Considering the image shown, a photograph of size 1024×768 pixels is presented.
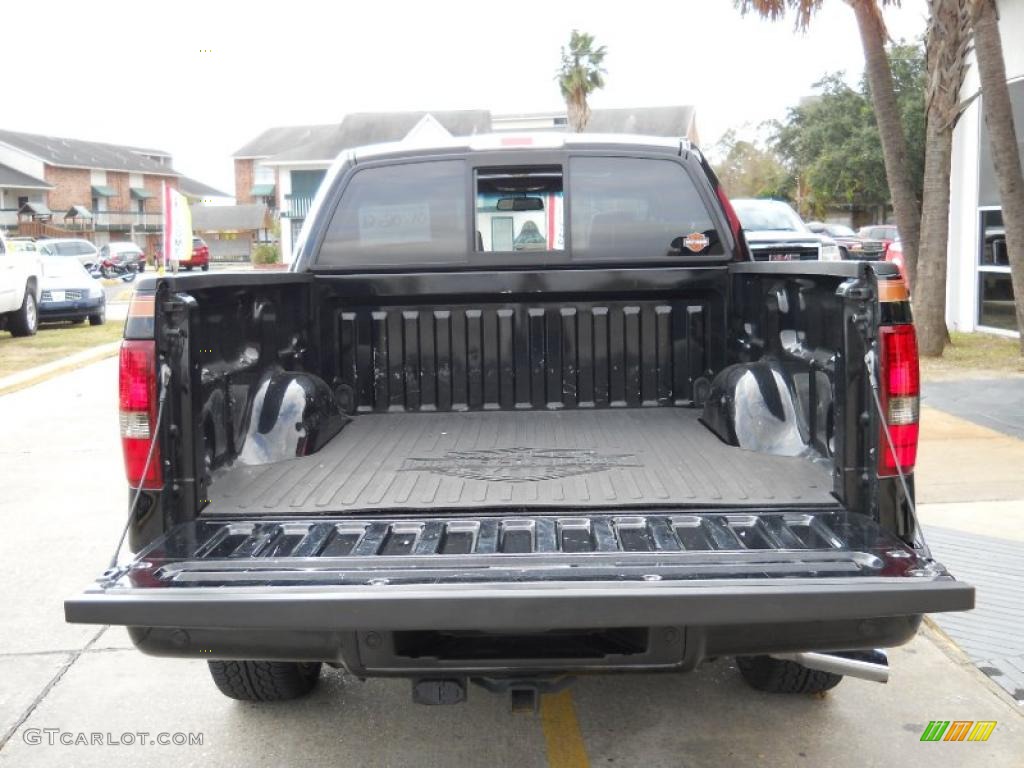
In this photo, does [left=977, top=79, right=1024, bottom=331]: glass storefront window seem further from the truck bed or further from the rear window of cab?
the truck bed

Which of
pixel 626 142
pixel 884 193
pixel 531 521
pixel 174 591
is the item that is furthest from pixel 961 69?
pixel 884 193

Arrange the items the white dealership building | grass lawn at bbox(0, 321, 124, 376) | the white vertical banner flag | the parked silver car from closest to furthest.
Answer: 1. the white dealership building
2. grass lawn at bbox(0, 321, 124, 376)
3. the white vertical banner flag
4. the parked silver car

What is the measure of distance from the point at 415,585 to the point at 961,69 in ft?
37.2

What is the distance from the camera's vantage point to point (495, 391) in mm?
4809

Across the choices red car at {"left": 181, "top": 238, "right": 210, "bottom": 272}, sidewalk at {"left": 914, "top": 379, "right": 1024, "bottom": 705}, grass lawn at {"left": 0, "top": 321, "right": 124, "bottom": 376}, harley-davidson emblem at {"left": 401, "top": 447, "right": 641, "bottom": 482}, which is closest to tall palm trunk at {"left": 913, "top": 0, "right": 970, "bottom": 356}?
sidewalk at {"left": 914, "top": 379, "right": 1024, "bottom": 705}

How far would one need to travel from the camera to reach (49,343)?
18.2 m

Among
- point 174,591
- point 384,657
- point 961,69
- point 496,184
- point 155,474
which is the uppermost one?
point 961,69

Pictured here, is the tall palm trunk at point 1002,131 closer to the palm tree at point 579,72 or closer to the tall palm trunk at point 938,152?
the tall palm trunk at point 938,152

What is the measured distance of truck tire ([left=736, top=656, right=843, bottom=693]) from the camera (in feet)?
13.4

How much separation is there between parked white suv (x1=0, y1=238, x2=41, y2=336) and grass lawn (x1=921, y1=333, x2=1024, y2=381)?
13937 millimetres

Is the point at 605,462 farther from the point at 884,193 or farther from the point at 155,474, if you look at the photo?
the point at 884,193

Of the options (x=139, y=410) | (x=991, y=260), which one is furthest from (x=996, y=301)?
(x=139, y=410)

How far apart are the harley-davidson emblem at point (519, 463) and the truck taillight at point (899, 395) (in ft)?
3.12

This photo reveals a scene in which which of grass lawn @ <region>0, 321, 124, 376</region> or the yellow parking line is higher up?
grass lawn @ <region>0, 321, 124, 376</region>
